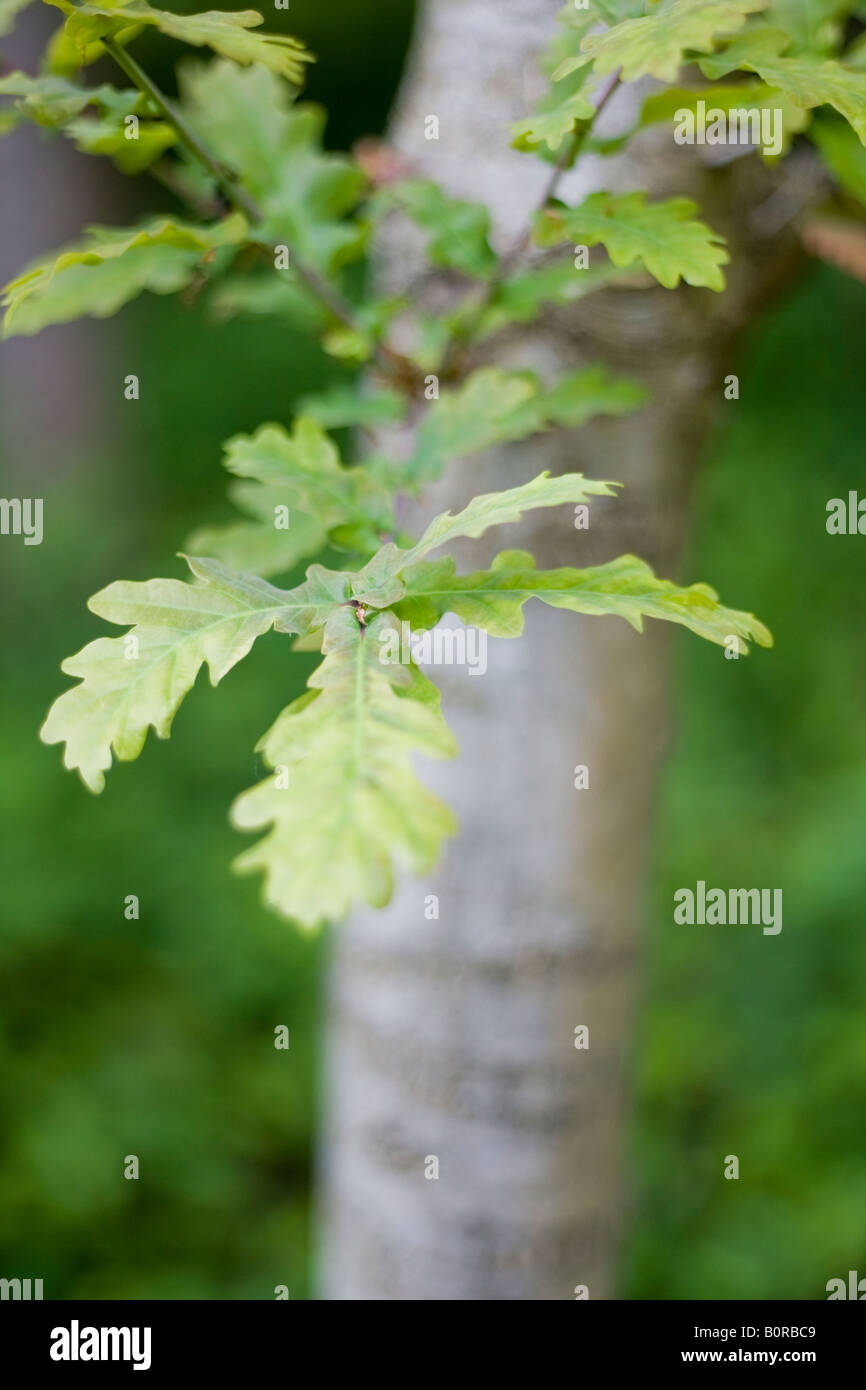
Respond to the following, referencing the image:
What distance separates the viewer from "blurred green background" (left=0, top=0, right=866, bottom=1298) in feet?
8.09

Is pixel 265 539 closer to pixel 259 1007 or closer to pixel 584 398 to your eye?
pixel 584 398

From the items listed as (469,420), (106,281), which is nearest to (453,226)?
(469,420)

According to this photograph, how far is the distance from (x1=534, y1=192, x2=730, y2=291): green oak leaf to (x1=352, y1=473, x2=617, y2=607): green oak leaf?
0.73ft

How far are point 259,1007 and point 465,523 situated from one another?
2.26 metres

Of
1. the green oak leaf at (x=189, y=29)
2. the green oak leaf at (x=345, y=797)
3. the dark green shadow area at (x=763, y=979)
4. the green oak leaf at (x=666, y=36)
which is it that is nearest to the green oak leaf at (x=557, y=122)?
the green oak leaf at (x=666, y=36)

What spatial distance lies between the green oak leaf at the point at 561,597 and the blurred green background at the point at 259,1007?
1458 millimetres

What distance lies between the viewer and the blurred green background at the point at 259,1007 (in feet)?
8.09

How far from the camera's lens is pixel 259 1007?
108 inches

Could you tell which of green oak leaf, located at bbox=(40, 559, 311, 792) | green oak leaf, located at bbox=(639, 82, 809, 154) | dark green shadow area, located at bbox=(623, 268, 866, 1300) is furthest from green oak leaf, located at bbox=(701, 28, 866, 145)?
dark green shadow area, located at bbox=(623, 268, 866, 1300)

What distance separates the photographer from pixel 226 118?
1172mm

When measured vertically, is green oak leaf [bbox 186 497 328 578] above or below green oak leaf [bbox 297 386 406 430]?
below

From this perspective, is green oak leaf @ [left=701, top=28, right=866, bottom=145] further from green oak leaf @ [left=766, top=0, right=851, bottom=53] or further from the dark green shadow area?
the dark green shadow area
